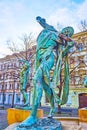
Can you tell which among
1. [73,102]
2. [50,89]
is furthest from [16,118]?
[73,102]

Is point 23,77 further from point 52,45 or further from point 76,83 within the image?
point 76,83

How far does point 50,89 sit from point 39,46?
3.05 feet

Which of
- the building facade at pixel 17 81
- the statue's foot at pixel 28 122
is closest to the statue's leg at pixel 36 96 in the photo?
the statue's foot at pixel 28 122

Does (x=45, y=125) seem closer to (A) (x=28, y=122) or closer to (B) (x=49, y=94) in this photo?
(A) (x=28, y=122)

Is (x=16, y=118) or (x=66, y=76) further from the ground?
(x=66, y=76)

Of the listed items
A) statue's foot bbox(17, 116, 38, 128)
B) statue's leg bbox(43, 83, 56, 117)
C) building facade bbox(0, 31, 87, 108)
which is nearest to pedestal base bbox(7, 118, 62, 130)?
statue's foot bbox(17, 116, 38, 128)

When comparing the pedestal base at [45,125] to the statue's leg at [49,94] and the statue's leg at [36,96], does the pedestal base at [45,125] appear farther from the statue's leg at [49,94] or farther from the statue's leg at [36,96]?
the statue's leg at [49,94]

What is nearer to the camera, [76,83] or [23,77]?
[23,77]

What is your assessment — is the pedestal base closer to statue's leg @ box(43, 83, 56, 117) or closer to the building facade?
statue's leg @ box(43, 83, 56, 117)

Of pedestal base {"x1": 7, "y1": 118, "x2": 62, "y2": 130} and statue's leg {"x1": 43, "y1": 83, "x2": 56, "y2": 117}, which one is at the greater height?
statue's leg {"x1": 43, "y1": 83, "x2": 56, "y2": 117}

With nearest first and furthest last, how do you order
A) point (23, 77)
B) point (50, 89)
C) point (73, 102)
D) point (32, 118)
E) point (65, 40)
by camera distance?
point (32, 118), point (50, 89), point (65, 40), point (23, 77), point (73, 102)

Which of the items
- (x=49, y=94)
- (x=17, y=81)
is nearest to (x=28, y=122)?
(x=49, y=94)

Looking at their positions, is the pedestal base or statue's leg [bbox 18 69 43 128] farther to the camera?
statue's leg [bbox 18 69 43 128]

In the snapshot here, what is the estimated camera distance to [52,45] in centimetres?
467
